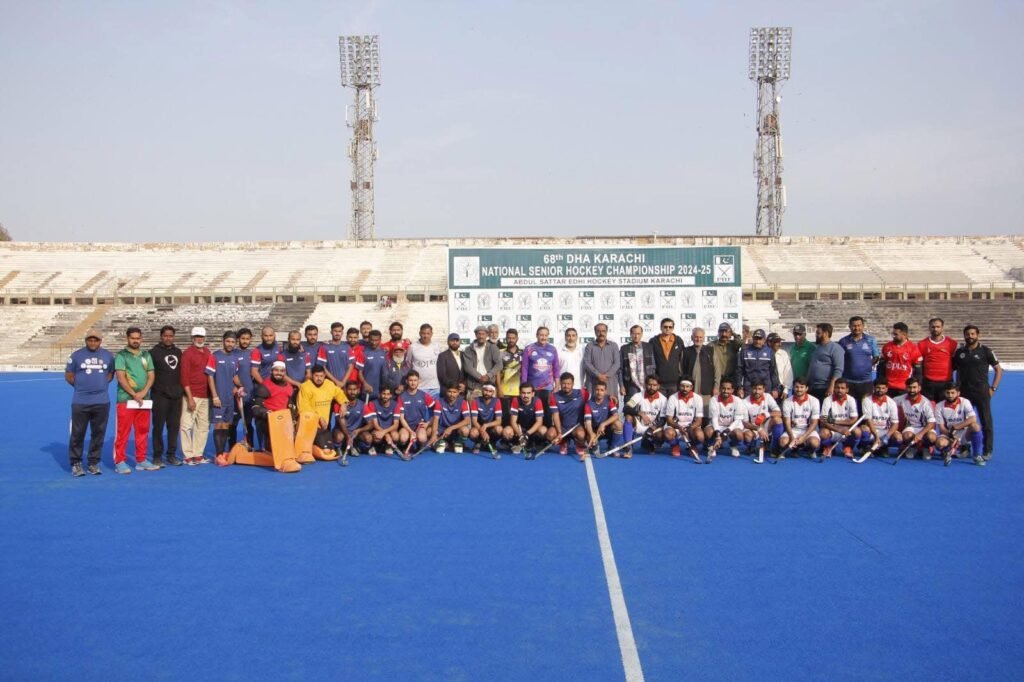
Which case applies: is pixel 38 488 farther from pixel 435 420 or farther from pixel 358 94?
pixel 358 94

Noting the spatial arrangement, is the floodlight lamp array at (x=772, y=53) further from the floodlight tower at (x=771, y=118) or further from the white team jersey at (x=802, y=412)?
the white team jersey at (x=802, y=412)

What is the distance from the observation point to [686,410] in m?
8.69

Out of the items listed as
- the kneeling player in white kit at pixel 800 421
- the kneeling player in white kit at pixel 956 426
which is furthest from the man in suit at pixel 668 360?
the kneeling player in white kit at pixel 956 426

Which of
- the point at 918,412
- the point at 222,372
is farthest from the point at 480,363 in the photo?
the point at 918,412

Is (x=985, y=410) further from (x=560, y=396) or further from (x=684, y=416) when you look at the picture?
(x=560, y=396)

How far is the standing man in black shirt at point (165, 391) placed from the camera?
315 inches

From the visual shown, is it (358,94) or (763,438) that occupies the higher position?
(358,94)

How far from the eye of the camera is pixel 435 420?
350 inches

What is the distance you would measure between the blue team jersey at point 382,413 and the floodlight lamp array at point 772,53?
122ft

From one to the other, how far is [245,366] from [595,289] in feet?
22.8

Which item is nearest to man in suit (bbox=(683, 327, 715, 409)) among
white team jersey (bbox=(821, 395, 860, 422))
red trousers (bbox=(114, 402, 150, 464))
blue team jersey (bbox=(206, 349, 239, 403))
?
white team jersey (bbox=(821, 395, 860, 422))

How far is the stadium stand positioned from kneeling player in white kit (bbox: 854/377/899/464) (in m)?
22.4

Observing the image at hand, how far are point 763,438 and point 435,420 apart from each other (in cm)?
402

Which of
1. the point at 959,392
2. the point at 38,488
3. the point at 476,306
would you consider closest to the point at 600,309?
the point at 476,306
